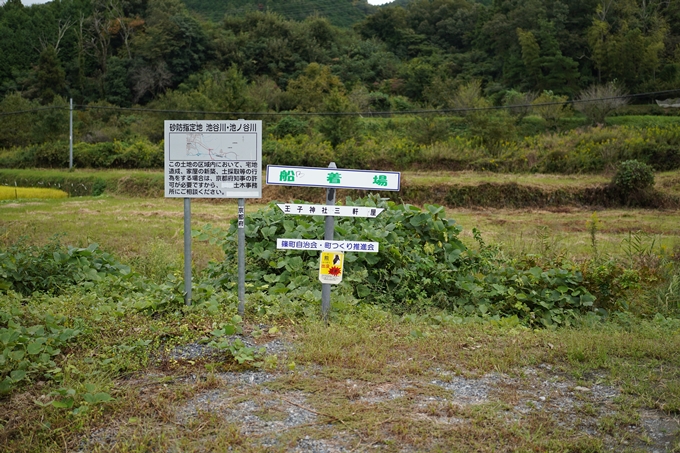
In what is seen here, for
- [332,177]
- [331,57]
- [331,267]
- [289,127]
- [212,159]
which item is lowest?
[331,267]

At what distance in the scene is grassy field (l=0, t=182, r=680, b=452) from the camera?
353cm

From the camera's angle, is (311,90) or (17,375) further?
(311,90)

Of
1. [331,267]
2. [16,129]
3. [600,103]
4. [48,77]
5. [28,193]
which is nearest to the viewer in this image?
[331,267]

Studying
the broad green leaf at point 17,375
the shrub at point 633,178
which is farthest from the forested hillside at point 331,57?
the broad green leaf at point 17,375

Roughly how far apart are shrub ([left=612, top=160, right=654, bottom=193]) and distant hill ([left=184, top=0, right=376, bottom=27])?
61.1 metres

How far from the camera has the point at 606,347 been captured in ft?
16.4

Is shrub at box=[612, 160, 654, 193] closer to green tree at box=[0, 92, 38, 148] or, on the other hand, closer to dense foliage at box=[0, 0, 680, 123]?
dense foliage at box=[0, 0, 680, 123]

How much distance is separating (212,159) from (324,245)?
1.31 m

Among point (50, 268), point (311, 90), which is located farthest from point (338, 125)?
point (50, 268)

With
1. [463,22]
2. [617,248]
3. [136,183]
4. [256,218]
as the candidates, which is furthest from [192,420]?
[463,22]

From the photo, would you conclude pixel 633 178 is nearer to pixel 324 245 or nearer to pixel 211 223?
pixel 211 223

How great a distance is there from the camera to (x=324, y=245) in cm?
552

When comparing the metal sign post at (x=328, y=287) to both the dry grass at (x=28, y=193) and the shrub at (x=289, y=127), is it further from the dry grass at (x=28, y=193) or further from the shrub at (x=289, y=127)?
the shrub at (x=289, y=127)

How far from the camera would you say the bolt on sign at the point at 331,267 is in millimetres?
5473
